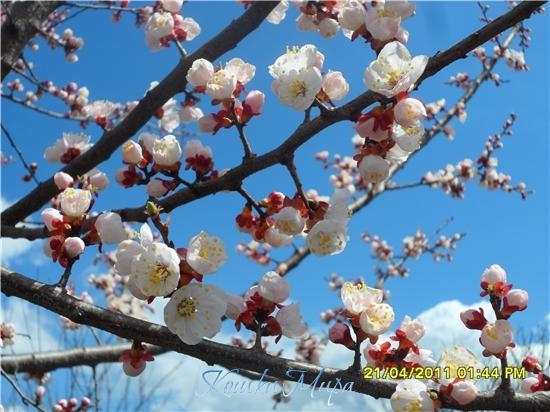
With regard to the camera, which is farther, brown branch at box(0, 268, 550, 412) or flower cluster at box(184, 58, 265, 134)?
flower cluster at box(184, 58, 265, 134)

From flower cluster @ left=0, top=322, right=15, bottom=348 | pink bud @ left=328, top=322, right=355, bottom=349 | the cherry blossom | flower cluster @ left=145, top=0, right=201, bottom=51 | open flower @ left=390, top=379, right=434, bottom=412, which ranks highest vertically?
flower cluster @ left=145, top=0, right=201, bottom=51

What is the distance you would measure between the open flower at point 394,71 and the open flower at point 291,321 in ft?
2.43

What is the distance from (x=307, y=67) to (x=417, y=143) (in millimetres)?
449

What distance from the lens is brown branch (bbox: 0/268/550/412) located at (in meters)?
1.48

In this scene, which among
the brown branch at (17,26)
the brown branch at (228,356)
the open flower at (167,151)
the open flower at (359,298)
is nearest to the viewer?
the brown branch at (228,356)

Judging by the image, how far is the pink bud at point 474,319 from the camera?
5.66ft

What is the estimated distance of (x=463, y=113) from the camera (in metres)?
6.45

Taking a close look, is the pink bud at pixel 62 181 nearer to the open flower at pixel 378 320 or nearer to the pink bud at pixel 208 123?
the pink bud at pixel 208 123

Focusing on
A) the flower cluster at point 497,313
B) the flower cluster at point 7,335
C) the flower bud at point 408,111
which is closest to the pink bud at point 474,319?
the flower cluster at point 497,313

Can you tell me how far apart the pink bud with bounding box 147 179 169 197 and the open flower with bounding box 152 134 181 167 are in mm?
71

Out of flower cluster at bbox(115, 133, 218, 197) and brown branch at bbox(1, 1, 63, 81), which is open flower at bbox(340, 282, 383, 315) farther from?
brown branch at bbox(1, 1, 63, 81)

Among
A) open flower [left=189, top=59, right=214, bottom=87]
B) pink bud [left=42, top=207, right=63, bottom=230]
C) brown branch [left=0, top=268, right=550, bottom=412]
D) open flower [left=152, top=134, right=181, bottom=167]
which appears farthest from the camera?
open flower [left=189, top=59, right=214, bottom=87]

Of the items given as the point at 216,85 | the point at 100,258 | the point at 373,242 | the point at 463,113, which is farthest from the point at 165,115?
the point at 373,242
